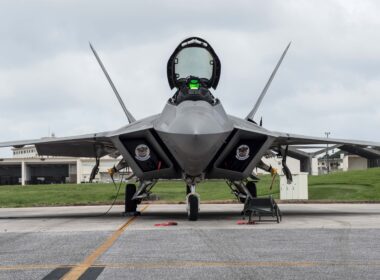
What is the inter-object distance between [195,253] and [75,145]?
1006cm

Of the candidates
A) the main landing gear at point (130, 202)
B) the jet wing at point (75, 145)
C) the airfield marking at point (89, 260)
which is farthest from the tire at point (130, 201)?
the airfield marking at point (89, 260)

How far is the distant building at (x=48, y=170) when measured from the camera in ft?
318

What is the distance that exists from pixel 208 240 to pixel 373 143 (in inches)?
333

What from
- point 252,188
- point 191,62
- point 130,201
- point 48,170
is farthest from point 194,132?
point 48,170

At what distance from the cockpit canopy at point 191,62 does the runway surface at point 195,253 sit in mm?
4323

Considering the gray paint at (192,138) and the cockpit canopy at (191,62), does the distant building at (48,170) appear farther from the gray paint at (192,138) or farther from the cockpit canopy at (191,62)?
the cockpit canopy at (191,62)

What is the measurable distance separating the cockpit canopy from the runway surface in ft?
14.2

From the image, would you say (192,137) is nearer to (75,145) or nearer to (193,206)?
(193,206)

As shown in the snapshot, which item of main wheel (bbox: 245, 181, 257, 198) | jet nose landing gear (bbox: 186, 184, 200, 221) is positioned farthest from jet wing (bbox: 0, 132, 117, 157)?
main wheel (bbox: 245, 181, 257, 198)

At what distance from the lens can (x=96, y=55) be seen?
17.5m

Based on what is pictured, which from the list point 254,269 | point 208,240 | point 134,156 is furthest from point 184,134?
point 254,269

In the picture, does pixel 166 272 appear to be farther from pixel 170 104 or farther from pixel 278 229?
pixel 170 104

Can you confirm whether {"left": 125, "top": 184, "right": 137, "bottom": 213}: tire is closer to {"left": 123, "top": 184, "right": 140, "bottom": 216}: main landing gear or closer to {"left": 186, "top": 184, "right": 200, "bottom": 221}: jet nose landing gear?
{"left": 123, "top": 184, "right": 140, "bottom": 216}: main landing gear

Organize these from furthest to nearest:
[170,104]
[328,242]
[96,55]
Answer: [96,55], [170,104], [328,242]
